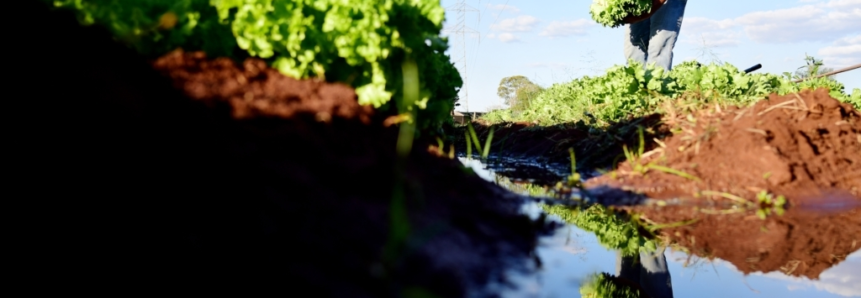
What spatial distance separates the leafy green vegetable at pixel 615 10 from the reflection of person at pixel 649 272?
9.14m

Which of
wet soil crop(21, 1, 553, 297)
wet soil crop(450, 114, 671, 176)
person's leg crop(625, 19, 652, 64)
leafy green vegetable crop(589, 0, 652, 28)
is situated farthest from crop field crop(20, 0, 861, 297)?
person's leg crop(625, 19, 652, 64)

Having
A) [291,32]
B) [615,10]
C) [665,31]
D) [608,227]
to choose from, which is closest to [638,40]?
[665,31]

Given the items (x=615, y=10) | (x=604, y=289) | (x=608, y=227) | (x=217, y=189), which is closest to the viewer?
(x=217, y=189)

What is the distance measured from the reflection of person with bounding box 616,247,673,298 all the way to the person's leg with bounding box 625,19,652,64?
10.6 m

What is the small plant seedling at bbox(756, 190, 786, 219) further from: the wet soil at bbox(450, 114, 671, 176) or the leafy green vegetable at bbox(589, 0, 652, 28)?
the leafy green vegetable at bbox(589, 0, 652, 28)

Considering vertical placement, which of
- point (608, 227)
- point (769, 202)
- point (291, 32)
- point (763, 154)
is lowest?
point (608, 227)

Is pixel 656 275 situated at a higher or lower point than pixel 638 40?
lower

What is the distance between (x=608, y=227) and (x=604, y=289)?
1260 mm

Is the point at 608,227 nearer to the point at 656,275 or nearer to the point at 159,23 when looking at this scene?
the point at 656,275

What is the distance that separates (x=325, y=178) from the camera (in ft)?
11.8

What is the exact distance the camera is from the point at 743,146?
5824mm

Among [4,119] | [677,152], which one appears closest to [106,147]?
[4,119]

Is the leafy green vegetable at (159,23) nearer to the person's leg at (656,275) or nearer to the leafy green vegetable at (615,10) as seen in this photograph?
the person's leg at (656,275)

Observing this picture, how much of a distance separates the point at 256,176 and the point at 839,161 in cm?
557
